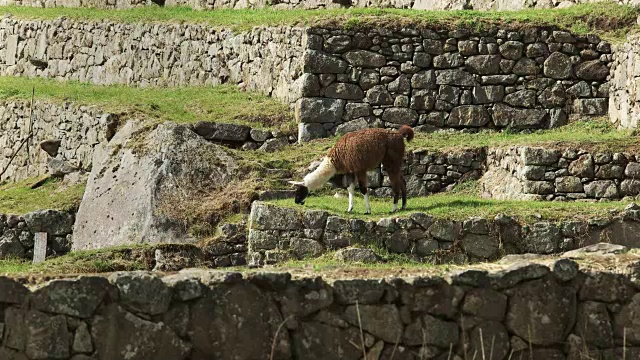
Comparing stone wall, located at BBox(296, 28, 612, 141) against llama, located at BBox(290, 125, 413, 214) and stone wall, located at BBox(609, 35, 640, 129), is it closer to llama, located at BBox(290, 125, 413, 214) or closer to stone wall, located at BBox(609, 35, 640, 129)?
stone wall, located at BBox(609, 35, 640, 129)

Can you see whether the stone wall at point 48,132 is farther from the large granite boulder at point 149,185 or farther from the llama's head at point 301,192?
the llama's head at point 301,192

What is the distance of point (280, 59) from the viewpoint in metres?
23.8

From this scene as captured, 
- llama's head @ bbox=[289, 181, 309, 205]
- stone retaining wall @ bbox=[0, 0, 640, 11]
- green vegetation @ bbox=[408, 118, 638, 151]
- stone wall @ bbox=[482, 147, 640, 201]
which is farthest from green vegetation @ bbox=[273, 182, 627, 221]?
stone retaining wall @ bbox=[0, 0, 640, 11]

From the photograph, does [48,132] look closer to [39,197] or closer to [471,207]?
[39,197]

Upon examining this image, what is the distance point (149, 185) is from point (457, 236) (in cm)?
513

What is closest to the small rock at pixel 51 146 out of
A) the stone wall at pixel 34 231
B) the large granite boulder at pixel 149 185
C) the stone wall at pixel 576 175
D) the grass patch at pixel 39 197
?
the grass patch at pixel 39 197

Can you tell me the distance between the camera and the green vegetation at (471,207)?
1770cm

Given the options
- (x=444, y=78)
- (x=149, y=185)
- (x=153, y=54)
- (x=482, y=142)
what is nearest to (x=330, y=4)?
(x=153, y=54)

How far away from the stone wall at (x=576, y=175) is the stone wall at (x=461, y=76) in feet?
8.74

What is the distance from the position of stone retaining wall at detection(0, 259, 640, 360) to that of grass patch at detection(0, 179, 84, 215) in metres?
11.5

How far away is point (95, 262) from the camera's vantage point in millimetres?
16234

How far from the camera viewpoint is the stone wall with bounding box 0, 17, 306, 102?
24.0 metres

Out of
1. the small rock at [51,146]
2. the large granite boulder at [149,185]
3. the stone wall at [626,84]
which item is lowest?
the small rock at [51,146]

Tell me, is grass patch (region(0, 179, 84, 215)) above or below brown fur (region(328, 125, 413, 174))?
below
